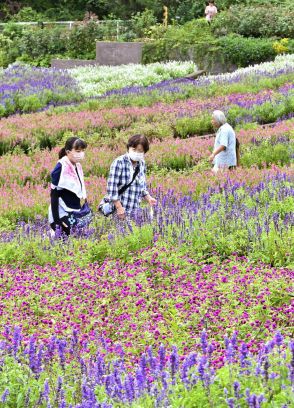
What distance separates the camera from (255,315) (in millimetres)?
5445

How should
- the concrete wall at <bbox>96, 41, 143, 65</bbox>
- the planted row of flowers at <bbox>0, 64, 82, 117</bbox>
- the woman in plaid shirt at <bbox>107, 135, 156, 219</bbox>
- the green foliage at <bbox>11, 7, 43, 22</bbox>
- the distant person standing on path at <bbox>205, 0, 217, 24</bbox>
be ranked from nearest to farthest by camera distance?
the woman in plaid shirt at <bbox>107, 135, 156, 219</bbox> < the planted row of flowers at <bbox>0, 64, 82, 117</bbox> < the concrete wall at <bbox>96, 41, 143, 65</bbox> < the distant person standing on path at <bbox>205, 0, 217, 24</bbox> < the green foliage at <bbox>11, 7, 43, 22</bbox>

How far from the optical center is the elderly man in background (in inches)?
433

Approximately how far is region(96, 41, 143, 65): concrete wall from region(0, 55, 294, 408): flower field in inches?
655

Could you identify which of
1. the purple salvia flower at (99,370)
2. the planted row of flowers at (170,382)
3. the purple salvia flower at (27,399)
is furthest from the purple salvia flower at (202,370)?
the purple salvia flower at (27,399)

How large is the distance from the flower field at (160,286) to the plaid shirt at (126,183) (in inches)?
10.5

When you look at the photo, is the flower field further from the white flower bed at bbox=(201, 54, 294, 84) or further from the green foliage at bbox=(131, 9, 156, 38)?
the green foliage at bbox=(131, 9, 156, 38)

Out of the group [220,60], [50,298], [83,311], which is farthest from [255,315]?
[220,60]

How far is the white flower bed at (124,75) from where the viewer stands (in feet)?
80.9

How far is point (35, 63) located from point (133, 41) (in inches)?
161

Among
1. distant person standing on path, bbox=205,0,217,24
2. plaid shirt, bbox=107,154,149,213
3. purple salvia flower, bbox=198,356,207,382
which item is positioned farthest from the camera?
distant person standing on path, bbox=205,0,217,24

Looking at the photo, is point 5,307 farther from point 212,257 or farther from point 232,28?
point 232,28

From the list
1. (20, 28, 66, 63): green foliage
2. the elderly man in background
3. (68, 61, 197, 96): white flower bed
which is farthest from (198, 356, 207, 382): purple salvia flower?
(20, 28, 66, 63): green foliage

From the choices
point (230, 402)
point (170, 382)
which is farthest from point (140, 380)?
point (230, 402)

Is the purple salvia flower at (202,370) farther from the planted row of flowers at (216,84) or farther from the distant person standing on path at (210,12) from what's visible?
the distant person standing on path at (210,12)
